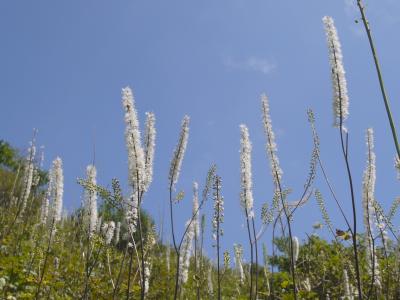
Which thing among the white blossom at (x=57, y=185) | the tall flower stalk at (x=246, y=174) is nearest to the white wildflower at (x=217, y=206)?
the tall flower stalk at (x=246, y=174)

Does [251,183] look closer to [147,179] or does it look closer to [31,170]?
[147,179]

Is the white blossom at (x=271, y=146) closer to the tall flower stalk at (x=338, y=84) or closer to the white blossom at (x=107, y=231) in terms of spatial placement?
the tall flower stalk at (x=338, y=84)

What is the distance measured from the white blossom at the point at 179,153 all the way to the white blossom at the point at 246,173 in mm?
882

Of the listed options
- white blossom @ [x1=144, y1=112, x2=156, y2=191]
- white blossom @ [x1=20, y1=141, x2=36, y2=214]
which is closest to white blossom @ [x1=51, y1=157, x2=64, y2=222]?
white blossom @ [x1=20, y1=141, x2=36, y2=214]

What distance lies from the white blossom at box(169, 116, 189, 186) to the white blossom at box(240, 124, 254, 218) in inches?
34.7

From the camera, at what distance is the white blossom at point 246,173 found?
197 inches

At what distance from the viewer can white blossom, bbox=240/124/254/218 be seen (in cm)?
501

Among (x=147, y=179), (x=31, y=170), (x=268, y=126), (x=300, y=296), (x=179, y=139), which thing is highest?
(x=31, y=170)

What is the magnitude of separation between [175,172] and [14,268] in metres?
5.24

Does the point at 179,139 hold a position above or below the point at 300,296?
Answer: above

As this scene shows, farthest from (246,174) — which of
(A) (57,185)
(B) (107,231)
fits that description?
(A) (57,185)

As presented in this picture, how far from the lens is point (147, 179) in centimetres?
443

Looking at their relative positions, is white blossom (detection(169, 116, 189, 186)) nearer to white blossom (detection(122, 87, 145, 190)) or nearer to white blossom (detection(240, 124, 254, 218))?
white blossom (detection(122, 87, 145, 190))

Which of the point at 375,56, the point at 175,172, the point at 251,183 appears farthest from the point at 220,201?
the point at 375,56
